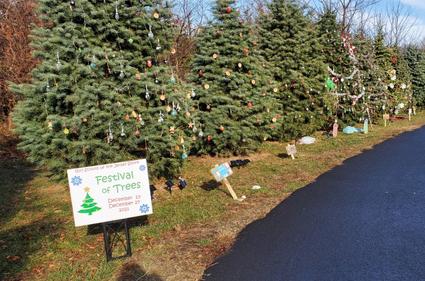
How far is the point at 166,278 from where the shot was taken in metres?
4.96

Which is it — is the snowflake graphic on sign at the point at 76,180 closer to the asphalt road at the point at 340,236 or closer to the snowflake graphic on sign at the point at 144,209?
the snowflake graphic on sign at the point at 144,209

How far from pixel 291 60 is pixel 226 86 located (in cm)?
447

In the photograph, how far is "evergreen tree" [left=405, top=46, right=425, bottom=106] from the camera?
29531mm

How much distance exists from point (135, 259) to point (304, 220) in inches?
115

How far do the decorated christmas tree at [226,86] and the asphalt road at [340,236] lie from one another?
129 inches

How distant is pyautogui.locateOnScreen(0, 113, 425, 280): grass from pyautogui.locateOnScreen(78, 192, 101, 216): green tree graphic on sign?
28.7 inches

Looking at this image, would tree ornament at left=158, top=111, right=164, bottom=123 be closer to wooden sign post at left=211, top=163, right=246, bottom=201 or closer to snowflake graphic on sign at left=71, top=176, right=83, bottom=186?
wooden sign post at left=211, top=163, right=246, bottom=201

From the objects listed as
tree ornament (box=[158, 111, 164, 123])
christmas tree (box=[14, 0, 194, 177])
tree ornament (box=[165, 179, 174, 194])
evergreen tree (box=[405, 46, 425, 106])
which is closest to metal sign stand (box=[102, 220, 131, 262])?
christmas tree (box=[14, 0, 194, 177])

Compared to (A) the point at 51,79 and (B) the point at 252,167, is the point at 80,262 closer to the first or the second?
(A) the point at 51,79

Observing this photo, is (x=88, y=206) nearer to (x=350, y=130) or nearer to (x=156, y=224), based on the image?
(x=156, y=224)

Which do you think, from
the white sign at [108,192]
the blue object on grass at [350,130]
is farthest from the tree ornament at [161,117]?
the blue object on grass at [350,130]

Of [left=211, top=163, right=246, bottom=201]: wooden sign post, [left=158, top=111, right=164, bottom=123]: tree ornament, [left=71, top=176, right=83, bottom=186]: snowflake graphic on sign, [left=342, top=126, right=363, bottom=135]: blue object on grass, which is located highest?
[left=158, top=111, right=164, bottom=123]: tree ornament

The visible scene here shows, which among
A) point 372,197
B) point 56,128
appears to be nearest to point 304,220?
point 372,197

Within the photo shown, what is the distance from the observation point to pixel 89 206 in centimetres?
545
